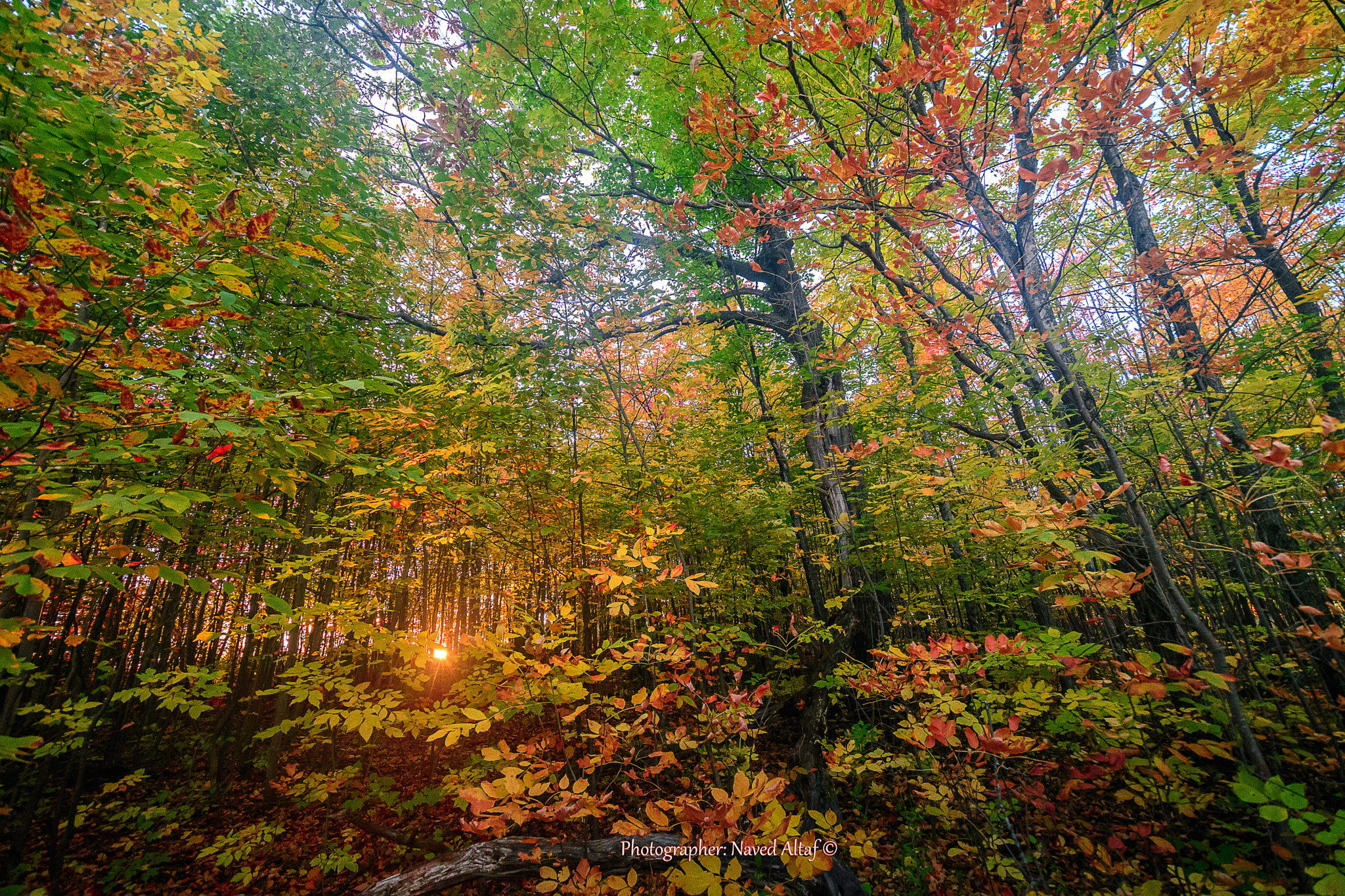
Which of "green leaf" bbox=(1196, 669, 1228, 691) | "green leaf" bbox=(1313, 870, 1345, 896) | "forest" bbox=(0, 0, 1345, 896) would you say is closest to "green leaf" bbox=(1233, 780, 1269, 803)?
"forest" bbox=(0, 0, 1345, 896)

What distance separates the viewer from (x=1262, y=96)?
7.40 ft

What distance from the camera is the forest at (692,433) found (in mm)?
1959

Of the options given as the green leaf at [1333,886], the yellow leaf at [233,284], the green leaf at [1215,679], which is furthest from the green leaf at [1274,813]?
the yellow leaf at [233,284]

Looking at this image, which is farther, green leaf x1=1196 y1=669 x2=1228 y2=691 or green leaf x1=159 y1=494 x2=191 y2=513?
green leaf x1=1196 y1=669 x2=1228 y2=691

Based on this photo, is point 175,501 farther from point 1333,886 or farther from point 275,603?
point 1333,886

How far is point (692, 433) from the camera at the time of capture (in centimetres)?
613

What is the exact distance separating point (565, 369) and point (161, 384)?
2.23 m

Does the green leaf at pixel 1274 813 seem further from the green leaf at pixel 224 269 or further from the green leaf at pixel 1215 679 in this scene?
the green leaf at pixel 224 269

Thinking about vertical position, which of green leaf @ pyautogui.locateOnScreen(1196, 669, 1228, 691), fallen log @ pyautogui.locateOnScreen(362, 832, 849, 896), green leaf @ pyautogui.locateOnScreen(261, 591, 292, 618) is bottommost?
fallen log @ pyautogui.locateOnScreen(362, 832, 849, 896)

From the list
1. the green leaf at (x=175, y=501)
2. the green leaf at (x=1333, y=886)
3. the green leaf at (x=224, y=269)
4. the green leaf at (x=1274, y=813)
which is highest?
the green leaf at (x=224, y=269)

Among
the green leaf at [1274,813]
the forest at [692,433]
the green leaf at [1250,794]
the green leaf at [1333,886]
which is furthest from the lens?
the forest at [692,433]

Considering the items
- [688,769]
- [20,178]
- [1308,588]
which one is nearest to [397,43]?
[20,178]

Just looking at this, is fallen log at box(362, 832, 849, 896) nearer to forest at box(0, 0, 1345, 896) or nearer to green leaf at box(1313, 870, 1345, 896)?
forest at box(0, 0, 1345, 896)

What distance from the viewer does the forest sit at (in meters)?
1.96
